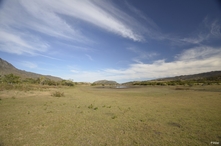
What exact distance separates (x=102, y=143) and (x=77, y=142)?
1226 millimetres

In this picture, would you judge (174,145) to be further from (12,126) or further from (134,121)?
(12,126)

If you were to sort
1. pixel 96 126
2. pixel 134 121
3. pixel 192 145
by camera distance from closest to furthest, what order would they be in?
pixel 192 145 → pixel 96 126 → pixel 134 121

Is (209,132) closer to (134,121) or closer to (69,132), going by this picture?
(134,121)

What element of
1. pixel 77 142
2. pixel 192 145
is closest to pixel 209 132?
pixel 192 145

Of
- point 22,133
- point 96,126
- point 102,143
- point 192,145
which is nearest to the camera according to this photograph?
point 192,145

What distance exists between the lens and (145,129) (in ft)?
22.7

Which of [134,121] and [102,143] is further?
[134,121]

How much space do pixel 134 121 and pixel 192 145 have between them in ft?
12.4

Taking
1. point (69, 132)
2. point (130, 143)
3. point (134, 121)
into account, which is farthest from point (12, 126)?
point (134, 121)

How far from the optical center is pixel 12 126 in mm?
7242

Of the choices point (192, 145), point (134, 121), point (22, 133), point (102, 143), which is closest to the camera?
point (192, 145)

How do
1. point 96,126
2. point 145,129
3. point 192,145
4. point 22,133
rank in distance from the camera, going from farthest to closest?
1. point 96,126
2. point 145,129
3. point 22,133
4. point 192,145

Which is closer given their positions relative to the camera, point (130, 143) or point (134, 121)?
point (130, 143)

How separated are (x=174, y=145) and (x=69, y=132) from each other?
547 cm
